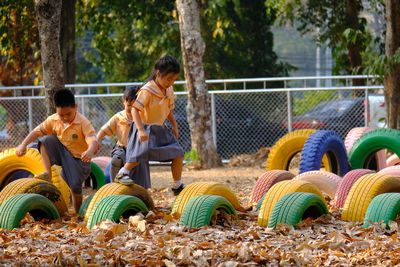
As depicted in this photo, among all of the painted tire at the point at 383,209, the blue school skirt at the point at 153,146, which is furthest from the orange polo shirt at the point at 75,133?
the painted tire at the point at 383,209

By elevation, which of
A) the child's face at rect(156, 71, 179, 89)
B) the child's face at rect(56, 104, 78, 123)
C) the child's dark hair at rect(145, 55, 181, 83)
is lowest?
the child's face at rect(56, 104, 78, 123)

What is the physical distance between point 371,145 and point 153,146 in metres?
3.68

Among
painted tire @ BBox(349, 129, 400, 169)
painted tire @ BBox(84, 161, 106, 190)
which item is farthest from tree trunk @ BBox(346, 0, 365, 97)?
painted tire @ BBox(84, 161, 106, 190)

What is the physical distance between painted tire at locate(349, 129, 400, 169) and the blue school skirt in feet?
10.9

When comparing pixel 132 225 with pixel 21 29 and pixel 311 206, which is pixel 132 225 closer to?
pixel 311 206

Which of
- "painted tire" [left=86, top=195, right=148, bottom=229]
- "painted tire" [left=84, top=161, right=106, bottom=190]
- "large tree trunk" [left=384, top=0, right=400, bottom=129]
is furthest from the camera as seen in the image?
"large tree trunk" [left=384, top=0, right=400, bottom=129]

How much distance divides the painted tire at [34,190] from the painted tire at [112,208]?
779 mm

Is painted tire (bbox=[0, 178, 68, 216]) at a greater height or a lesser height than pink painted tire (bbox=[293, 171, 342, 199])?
greater

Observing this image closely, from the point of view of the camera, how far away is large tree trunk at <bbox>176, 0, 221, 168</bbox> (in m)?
10.4

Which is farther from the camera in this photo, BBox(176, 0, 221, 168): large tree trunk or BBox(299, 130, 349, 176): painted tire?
BBox(176, 0, 221, 168): large tree trunk

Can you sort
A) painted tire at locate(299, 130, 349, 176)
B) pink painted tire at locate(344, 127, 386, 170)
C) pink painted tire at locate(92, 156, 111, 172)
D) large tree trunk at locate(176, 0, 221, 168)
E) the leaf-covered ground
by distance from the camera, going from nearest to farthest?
the leaf-covered ground, painted tire at locate(299, 130, 349, 176), pink painted tire at locate(344, 127, 386, 170), pink painted tire at locate(92, 156, 111, 172), large tree trunk at locate(176, 0, 221, 168)

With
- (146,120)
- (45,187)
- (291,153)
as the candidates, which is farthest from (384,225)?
(291,153)

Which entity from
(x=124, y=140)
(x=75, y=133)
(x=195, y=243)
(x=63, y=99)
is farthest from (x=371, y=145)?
(x=195, y=243)

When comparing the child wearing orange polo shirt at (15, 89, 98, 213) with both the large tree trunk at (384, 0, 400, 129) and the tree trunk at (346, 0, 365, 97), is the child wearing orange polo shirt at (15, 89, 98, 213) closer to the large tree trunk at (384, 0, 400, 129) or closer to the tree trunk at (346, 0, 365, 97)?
the large tree trunk at (384, 0, 400, 129)
